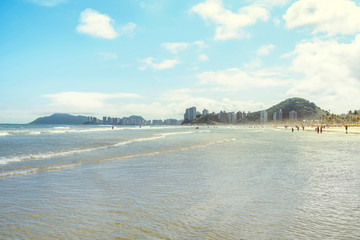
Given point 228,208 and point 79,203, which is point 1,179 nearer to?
point 79,203

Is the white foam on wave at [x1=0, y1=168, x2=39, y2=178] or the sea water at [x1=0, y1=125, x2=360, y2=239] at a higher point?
the sea water at [x1=0, y1=125, x2=360, y2=239]

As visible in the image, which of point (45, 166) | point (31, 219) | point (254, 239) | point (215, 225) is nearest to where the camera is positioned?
point (254, 239)

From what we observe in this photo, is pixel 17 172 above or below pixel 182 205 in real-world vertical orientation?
below

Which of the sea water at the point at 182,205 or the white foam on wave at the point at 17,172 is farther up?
the sea water at the point at 182,205

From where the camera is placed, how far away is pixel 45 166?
51.3 feet

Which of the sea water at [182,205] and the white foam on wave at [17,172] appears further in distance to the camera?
the white foam on wave at [17,172]

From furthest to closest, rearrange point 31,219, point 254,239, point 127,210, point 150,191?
point 150,191, point 127,210, point 31,219, point 254,239

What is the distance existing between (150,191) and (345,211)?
19.6 ft

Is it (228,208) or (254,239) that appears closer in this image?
(254,239)

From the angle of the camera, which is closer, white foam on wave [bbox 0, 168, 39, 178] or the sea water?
the sea water

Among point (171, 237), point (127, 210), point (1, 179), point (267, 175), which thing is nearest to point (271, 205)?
point (171, 237)

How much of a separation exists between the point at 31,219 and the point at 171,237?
382 centimetres

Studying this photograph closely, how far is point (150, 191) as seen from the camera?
30.9ft

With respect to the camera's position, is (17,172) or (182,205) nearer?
(182,205)
